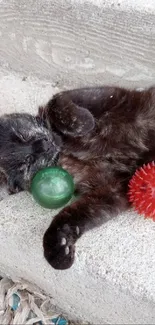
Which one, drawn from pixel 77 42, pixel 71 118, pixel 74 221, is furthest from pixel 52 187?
pixel 77 42

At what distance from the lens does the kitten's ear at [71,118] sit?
1962mm

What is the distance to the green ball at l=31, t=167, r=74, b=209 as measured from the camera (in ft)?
6.26

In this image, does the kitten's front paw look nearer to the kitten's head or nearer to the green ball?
the green ball

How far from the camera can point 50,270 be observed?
1.95 meters

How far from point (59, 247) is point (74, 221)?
0.47 feet

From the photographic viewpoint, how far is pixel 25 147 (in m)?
1.99

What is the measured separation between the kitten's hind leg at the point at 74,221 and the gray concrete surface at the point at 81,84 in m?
0.05

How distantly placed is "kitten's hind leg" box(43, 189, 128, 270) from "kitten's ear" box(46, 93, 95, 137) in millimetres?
251

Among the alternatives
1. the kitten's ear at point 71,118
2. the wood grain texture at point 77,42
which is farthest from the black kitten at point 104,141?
the wood grain texture at point 77,42

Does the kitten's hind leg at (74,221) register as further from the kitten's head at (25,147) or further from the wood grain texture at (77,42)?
the wood grain texture at (77,42)

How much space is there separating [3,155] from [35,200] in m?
0.21

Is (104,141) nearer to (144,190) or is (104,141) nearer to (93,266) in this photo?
(144,190)

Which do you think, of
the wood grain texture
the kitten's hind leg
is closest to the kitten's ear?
the kitten's hind leg

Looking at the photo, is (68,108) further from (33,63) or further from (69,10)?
(33,63)
